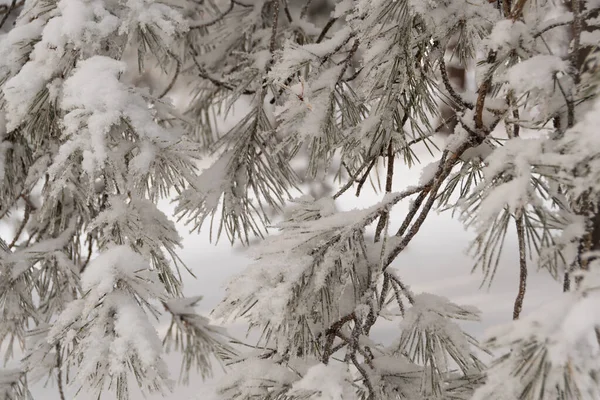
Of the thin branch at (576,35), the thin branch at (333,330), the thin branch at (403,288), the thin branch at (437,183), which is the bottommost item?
the thin branch at (333,330)

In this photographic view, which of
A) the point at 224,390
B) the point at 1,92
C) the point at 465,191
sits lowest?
the point at 224,390

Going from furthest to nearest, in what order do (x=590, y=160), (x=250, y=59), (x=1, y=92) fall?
(x=250, y=59)
(x=1, y=92)
(x=590, y=160)

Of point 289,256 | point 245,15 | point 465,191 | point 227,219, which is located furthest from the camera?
point 245,15

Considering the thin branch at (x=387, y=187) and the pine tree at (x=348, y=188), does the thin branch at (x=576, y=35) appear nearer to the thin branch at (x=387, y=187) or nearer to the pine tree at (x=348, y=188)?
the pine tree at (x=348, y=188)

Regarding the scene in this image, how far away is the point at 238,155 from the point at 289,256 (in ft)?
2.08

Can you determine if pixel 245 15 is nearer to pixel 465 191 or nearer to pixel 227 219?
pixel 227 219

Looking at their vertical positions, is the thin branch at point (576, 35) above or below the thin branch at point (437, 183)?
above

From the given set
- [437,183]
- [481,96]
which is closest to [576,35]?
[481,96]

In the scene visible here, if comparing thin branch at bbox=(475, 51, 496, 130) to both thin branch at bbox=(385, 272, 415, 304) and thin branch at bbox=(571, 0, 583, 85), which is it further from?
thin branch at bbox=(385, 272, 415, 304)

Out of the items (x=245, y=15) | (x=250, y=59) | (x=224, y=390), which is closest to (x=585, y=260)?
(x=224, y=390)

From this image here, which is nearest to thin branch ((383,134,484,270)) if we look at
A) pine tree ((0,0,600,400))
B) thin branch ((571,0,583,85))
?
pine tree ((0,0,600,400))

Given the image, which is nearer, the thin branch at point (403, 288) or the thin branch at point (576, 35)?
the thin branch at point (576, 35)

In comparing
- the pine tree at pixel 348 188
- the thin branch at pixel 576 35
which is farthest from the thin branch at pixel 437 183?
the thin branch at pixel 576 35

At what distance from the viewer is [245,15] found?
2.04 m
